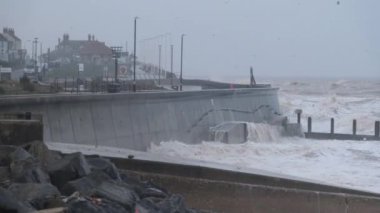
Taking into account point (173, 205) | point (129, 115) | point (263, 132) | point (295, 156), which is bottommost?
point (295, 156)

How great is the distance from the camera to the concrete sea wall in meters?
18.6

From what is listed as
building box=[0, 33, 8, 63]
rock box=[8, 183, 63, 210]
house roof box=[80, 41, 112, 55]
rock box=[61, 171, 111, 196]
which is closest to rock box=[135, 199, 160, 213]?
rock box=[61, 171, 111, 196]

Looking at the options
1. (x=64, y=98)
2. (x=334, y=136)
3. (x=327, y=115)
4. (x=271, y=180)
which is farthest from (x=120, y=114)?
(x=327, y=115)

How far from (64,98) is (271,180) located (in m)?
11.8

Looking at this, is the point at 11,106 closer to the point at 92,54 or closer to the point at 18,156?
the point at 18,156

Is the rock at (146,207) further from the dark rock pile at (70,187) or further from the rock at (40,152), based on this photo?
the rock at (40,152)

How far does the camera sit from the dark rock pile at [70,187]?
→ 5.69 metres

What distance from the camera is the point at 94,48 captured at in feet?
239

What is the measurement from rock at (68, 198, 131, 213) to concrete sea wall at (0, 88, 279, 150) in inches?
436

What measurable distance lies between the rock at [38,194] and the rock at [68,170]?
560 mm

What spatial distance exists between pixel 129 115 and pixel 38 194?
57.3ft

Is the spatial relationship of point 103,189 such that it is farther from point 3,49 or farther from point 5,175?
point 3,49

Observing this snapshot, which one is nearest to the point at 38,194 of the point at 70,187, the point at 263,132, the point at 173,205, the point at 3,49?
the point at 70,187

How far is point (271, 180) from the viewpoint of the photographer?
29.0ft
